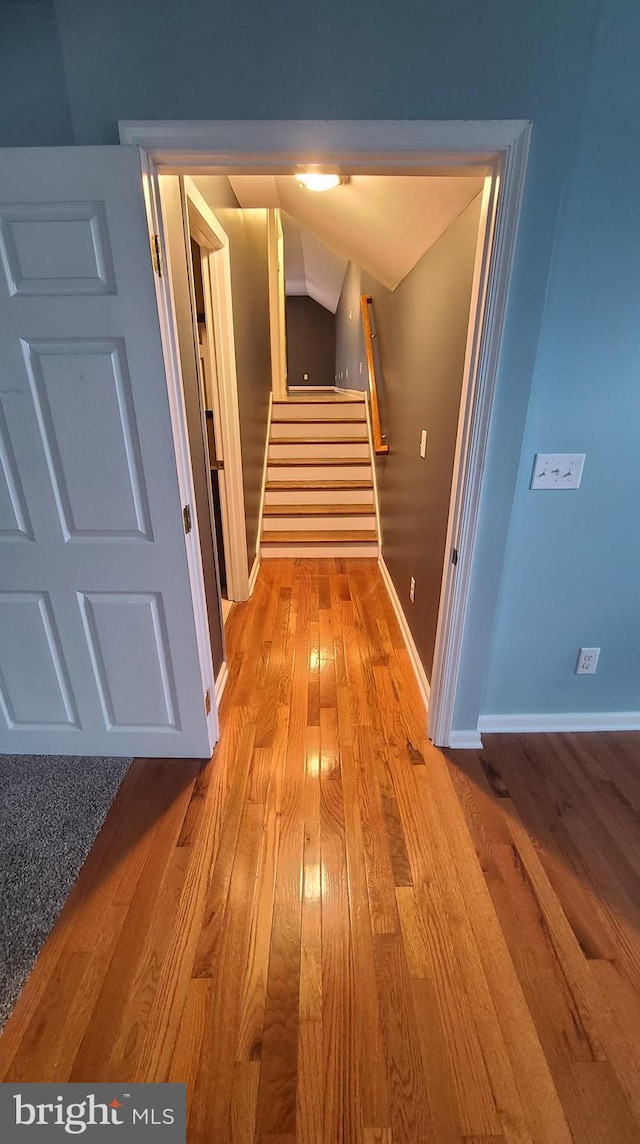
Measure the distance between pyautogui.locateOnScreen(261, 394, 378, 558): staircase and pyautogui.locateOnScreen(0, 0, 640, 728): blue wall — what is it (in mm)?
2492

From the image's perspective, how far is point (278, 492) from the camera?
13.4ft

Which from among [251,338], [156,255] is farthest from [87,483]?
[251,338]

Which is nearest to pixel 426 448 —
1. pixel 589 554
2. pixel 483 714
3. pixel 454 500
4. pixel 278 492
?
pixel 454 500

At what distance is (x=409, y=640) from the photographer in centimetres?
250

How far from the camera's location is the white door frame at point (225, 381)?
218 centimetres

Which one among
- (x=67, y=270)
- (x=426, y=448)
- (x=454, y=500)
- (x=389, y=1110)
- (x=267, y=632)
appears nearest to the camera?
(x=389, y=1110)

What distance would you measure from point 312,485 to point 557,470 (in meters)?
2.80

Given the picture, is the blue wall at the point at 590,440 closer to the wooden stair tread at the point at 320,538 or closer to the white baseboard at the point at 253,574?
the white baseboard at the point at 253,574

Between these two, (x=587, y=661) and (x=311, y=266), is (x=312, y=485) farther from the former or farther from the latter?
(x=311, y=266)

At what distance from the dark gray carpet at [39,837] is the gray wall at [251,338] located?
182 cm

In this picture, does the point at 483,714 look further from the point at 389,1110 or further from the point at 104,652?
the point at 104,652

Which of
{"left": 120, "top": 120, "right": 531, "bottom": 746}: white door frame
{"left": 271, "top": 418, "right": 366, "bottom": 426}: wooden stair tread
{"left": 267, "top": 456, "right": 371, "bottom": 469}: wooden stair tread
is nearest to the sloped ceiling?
{"left": 271, "top": 418, "right": 366, "bottom": 426}: wooden stair tread

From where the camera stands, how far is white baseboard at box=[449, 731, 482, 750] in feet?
6.02

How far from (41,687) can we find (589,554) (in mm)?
2031
